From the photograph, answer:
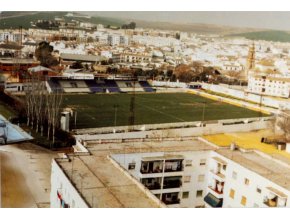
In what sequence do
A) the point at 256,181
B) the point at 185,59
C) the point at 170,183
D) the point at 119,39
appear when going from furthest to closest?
the point at 185,59, the point at 119,39, the point at 170,183, the point at 256,181

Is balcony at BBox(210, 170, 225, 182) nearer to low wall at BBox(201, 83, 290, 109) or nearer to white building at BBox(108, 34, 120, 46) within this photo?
low wall at BBox(201, 83, 290, 109)

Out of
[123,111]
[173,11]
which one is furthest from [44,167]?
[173,11]

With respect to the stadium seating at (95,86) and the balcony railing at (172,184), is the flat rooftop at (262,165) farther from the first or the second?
the stadium seating at (95,86)

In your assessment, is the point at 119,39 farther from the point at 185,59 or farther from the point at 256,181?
the point at 256,181

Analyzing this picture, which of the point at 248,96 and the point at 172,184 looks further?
the point at 248,96

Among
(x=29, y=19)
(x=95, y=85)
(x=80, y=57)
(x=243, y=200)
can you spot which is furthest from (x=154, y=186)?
(x=29, y=19)

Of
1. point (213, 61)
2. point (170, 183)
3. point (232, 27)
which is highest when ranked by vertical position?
point (232, 27)

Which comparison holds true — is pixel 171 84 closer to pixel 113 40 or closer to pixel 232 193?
pixel 113 40
